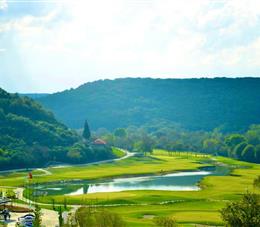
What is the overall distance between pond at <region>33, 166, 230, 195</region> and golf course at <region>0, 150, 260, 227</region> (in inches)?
59.7

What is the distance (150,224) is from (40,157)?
321 feet

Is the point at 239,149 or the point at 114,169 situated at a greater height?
the point at 239,149

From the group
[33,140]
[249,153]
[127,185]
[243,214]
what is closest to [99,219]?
[243,214]

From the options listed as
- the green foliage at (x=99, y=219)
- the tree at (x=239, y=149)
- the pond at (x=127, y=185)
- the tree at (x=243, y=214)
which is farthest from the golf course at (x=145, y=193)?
the tree at (x=243, y=214)

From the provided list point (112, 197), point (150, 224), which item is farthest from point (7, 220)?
point (112, 197)

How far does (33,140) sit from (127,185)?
5795cm

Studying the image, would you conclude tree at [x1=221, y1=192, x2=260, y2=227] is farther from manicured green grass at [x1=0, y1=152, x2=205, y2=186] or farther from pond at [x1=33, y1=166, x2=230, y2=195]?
manicured green grass at [x1=0, y1=152, x2=205, y2=186]

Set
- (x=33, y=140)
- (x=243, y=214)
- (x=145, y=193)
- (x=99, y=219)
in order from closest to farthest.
A: (x=243, y=214), (x=99, y=219), (x=145, y=193), (x=33, y=140)

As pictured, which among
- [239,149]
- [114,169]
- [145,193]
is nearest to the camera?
[145,193]

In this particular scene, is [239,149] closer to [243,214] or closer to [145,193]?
[145,193]

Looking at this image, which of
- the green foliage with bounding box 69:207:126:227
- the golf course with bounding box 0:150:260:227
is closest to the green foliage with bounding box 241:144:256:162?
the golf course with bounding box 0:150:260:227

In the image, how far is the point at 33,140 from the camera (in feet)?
567

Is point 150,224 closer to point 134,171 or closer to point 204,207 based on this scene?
point 204,207

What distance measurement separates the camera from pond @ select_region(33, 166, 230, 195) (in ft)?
372
